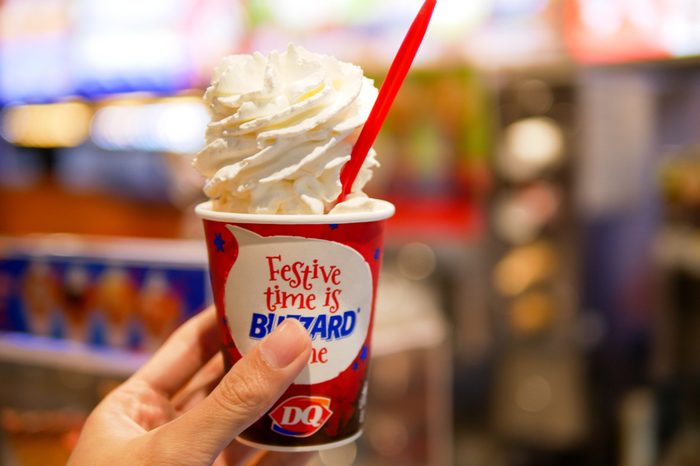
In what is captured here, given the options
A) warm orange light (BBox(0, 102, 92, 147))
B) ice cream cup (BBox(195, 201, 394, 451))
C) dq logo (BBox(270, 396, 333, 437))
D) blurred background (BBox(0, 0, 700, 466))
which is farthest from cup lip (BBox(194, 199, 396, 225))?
warm orange light (BBox(0, 102, 92, 147))

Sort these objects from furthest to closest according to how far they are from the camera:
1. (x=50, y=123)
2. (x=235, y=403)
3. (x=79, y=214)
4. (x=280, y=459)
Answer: (x=50, y=123), (x=79, y=214), (x=280, y=459), (x=235, y=403)

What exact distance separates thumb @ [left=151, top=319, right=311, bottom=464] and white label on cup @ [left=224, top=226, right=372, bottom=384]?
3.8 inches

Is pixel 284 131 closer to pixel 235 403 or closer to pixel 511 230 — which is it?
pixel 235 403

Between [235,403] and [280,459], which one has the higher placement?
[235,403]

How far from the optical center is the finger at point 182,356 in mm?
1412

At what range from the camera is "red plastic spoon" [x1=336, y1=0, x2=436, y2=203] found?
1091 mm

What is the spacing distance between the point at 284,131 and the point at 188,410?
44cm

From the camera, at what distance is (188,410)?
44.9 inches

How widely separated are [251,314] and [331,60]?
405mm

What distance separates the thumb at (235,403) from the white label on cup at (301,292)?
10cm

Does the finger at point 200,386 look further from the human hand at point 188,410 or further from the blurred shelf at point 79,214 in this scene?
the blurred shelf at point 79,214

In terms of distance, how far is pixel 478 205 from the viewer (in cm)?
391

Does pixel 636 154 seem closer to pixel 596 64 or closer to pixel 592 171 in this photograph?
pixel 592 171

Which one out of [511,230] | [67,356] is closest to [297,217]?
[67,356]
